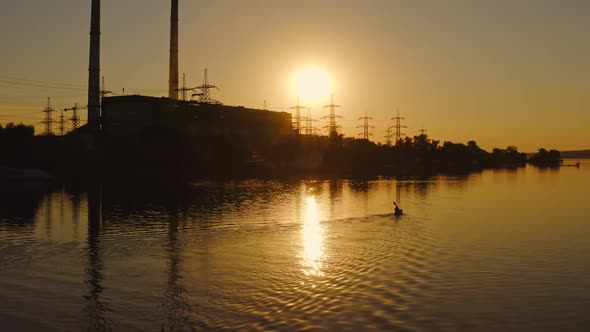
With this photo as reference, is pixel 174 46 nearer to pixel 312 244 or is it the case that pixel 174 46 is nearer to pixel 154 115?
pixel 154 115

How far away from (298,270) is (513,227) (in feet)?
74.9

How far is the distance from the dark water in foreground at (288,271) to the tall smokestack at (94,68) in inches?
3591

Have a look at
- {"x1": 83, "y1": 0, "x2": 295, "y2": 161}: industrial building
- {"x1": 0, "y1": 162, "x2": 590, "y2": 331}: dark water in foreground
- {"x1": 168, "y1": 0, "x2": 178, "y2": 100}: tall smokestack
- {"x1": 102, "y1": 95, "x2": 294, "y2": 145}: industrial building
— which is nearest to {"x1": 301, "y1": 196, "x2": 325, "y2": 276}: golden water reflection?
{"x1": 0, "y1": 162, "x2": 590, "y2": 331}: dark water in foreground

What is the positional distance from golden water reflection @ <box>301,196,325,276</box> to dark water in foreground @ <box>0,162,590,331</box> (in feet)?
0.34

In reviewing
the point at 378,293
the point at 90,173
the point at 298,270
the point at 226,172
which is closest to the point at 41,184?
the point at 90,173

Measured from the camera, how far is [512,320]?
61.8 ft

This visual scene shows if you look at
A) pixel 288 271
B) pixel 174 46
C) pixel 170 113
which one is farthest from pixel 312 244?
pixel 170 113

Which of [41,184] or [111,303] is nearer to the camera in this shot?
[111,303]

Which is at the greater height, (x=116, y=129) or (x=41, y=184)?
(x=116, y=129)

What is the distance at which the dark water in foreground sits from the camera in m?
18.7

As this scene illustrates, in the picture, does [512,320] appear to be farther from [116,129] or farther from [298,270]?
[116,129]

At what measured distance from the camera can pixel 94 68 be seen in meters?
136

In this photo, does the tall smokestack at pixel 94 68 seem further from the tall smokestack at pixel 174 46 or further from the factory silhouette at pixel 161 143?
the tall smokestack at pixel 174 46

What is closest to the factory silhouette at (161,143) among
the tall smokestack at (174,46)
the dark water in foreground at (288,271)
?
the tall smokestack at (174,46)
